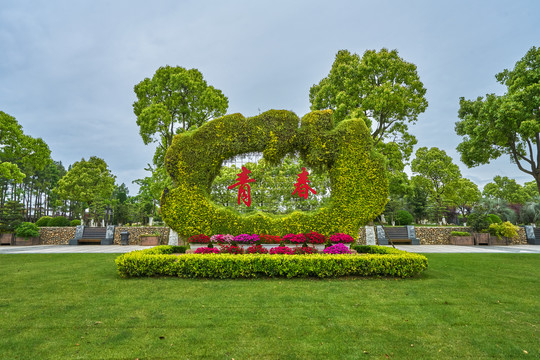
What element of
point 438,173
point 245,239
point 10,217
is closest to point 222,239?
point 245,239

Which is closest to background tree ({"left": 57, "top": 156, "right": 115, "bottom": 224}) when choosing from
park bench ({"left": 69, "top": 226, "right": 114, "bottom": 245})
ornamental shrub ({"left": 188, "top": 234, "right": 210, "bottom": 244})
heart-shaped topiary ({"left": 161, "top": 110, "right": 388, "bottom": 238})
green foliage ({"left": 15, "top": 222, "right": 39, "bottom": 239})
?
park bench ({"left": 69, "top": 226, "right": 114, "bottom": 245})

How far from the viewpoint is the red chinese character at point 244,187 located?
961 centimetres

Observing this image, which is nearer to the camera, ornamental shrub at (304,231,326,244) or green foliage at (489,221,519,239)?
ornamental shrub at (304,231,326,244)

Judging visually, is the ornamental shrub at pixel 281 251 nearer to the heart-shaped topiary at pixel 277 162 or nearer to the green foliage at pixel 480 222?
the heart-shaped topiary at pixel 277 162

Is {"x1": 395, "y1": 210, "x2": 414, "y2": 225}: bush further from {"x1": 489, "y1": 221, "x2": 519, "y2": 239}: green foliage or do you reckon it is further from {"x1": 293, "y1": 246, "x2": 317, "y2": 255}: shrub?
{"x1": 293, "y1": 246, "x2": 317, "y2": 255}: shrub

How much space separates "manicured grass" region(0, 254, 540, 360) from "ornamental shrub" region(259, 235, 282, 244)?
2609 millimetres

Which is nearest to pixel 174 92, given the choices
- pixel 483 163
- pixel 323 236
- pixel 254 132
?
pixel 254 132

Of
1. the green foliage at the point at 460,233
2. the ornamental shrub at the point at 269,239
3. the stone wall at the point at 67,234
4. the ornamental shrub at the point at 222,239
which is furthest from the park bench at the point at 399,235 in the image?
the stone wall at the point at 67,234

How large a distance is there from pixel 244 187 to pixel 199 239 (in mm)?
2274

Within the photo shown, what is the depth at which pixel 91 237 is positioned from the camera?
1839 cm

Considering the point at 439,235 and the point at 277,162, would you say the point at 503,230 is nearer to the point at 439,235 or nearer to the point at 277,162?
the point at 439,235

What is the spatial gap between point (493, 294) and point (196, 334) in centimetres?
530

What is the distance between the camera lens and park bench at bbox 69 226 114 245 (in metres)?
17.6

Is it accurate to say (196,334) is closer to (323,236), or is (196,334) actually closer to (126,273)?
(126,273)
